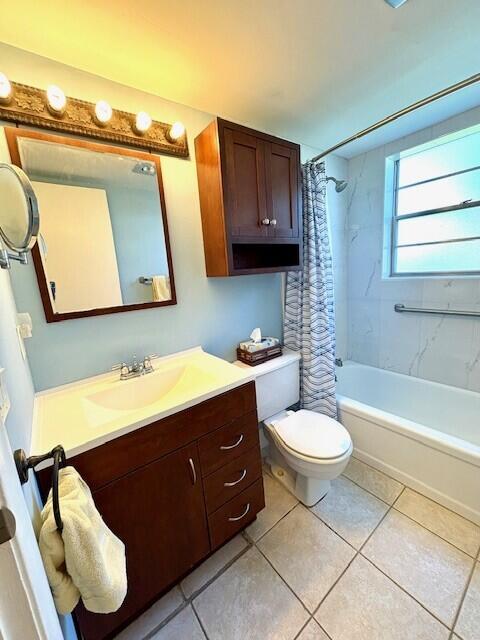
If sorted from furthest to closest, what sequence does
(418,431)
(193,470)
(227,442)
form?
1. (418,431)
2. (227,442)
3. (193,470)

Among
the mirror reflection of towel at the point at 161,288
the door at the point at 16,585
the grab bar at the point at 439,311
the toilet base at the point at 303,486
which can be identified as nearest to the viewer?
the door at the point at 16,585

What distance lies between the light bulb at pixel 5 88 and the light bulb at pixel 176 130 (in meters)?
0.63

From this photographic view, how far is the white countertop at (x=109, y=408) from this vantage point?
0.85 metres

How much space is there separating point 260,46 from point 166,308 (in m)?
1.25

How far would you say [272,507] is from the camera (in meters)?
1.56

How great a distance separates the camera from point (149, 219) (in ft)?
4.42

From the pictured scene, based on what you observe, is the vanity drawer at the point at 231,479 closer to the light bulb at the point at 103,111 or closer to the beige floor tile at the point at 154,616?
the beige floor tile at the point at 154,616

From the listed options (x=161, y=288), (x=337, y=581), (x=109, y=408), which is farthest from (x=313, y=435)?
(x=161, y=288)

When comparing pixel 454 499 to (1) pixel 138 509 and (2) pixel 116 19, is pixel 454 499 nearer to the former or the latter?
(1) pixel 138 509

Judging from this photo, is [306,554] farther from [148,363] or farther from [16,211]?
[16,211]

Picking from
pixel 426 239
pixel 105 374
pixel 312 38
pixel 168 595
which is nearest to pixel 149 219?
pixel 105 374

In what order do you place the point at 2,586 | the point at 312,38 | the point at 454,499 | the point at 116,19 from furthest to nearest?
the point at 454,499 → the point at 312,38 → the point at 116,19 → the point at 2,586

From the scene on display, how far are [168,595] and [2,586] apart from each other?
3.99 ft

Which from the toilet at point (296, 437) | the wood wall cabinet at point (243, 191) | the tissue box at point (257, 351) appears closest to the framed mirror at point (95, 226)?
the wood wall cabinet at point (243, 191)
